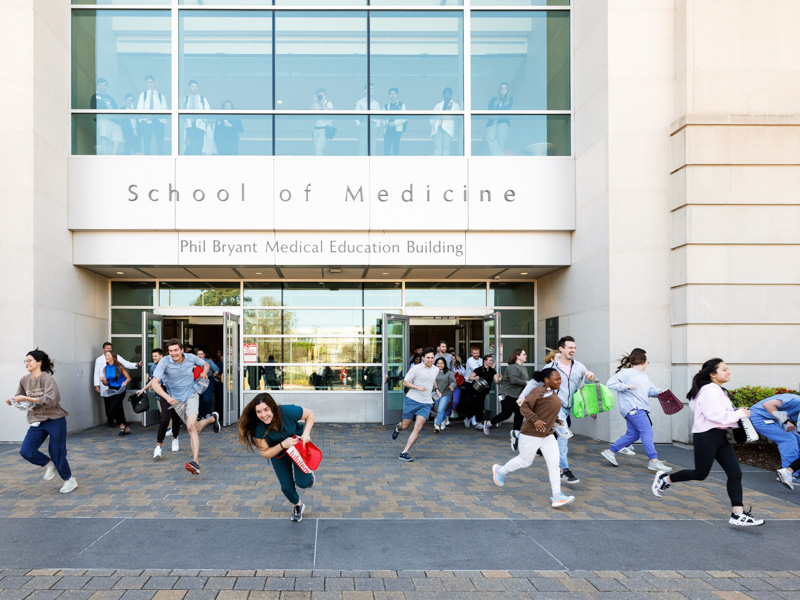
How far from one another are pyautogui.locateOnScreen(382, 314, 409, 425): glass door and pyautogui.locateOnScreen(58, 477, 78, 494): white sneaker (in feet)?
23.4

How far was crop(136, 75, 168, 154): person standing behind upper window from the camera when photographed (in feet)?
40.2

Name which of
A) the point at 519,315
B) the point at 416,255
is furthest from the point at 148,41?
the point at 519,315

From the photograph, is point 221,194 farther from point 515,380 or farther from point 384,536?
point 384,536

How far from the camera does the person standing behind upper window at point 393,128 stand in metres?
12.4

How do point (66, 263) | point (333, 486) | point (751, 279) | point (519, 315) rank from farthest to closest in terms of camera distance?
point (519, 315)
point (66, 263)
point (751, 279)
point (333, 486)

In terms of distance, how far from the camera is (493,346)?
1367 cm

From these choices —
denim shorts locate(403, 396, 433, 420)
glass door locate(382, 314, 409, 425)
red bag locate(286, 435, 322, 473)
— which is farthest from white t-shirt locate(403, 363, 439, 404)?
glass door locate(382, 314, 409, 425)

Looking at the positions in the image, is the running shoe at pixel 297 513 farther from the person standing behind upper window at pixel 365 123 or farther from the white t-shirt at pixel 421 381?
the person standing behind upper window at pixel 365 123

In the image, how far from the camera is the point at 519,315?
1474 centimetres

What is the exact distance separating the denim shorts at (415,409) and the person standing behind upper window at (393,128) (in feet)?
17.8

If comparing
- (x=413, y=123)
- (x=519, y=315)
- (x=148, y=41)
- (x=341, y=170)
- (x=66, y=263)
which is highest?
(x=148, y=41)

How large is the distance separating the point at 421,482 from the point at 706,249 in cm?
641

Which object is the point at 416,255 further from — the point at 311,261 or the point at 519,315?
the point at 519,315

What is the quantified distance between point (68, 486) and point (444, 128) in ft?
30.1
